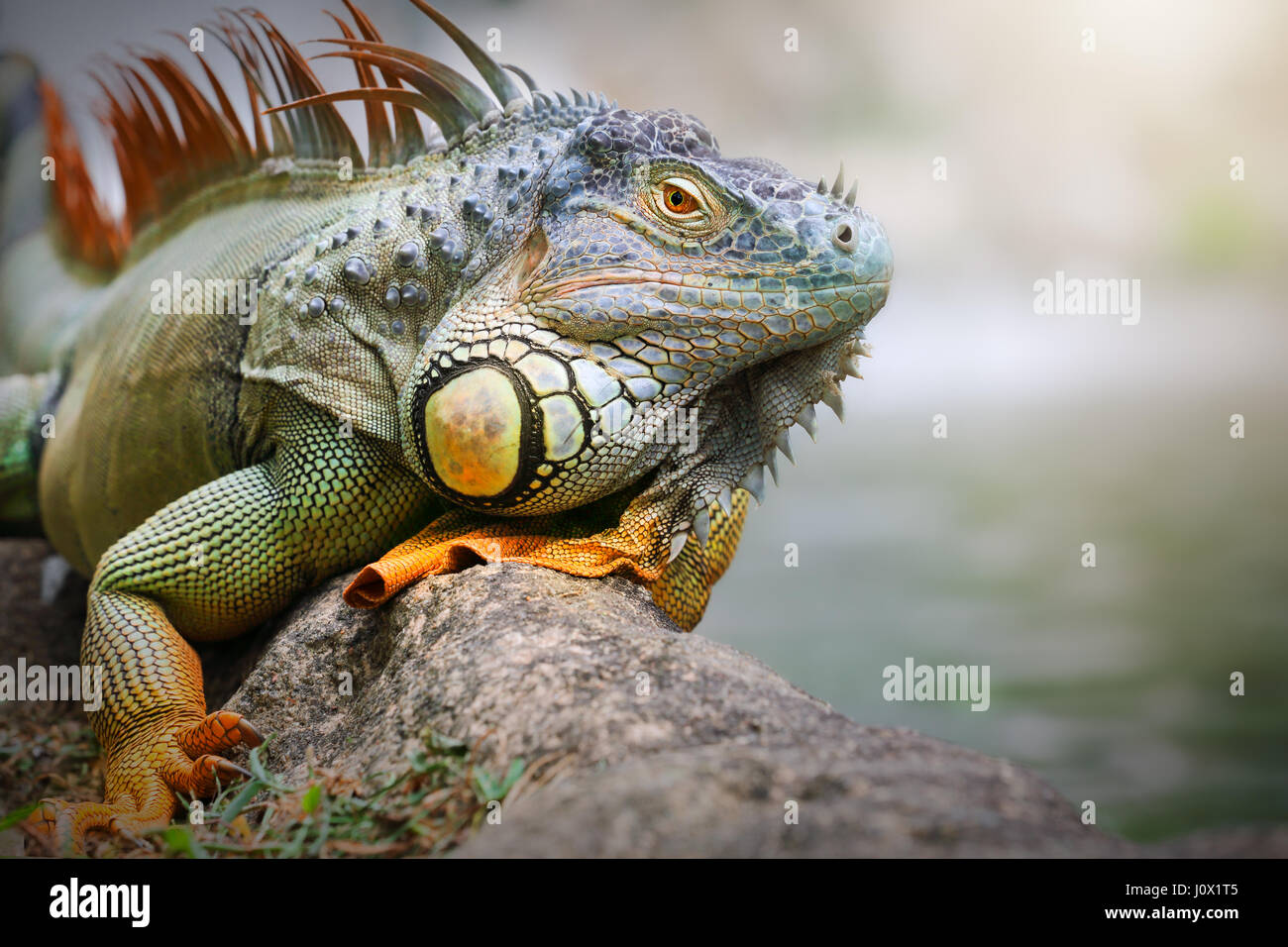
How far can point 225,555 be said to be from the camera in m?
3.44

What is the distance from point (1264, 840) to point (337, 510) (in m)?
2.76

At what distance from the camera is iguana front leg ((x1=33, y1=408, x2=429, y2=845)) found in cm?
337

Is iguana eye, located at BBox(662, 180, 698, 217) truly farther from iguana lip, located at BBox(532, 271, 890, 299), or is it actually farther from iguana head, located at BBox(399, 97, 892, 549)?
iguana lip, located at BBox(532, 271, 890, 299)

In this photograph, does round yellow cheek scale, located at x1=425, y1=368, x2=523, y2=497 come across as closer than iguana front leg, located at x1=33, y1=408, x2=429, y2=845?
Yes

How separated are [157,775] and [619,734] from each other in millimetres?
1656

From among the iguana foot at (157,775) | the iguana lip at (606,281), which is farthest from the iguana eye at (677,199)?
the iguana foot at (157,775)

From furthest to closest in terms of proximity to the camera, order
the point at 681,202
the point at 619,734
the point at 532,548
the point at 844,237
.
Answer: the point at 532,548, the point at 681,202, the point at 844,237, the point at 619,734

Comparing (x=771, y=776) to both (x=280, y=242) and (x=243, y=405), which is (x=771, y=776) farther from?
(x=280, y=242)

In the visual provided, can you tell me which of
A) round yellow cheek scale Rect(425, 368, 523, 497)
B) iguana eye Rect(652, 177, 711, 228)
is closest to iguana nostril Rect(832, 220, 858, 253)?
iguana eye Rect(652, 177, 711, 228)

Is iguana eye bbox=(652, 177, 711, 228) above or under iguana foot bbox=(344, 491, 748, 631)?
above

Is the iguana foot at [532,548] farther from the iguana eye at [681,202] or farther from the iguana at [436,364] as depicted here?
the iguana eye at [681,202]

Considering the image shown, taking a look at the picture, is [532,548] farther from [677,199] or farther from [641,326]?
[677,199]

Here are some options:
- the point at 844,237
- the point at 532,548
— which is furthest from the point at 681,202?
the point at 532,548

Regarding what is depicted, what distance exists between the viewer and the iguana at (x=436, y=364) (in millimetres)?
2945
